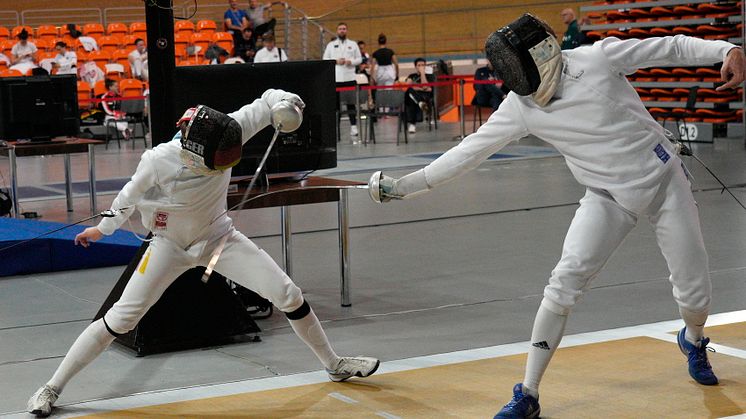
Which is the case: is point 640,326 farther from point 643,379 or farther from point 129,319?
point 129,319

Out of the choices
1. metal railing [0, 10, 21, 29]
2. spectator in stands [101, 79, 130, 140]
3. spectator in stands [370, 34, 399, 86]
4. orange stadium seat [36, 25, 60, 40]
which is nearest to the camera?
spectator in stands [101, 79, 130, 140]

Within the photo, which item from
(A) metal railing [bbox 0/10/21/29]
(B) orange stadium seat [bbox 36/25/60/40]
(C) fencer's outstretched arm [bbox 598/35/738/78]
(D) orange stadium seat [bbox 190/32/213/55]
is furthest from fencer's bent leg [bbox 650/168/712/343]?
(A) metal railing [bbox 0/10/21/29]

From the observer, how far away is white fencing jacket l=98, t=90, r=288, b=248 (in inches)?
163

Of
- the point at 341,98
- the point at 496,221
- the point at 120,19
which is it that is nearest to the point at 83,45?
the point at 120,19

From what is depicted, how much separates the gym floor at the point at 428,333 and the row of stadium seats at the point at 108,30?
10.5 metres

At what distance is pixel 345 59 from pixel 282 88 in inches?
449

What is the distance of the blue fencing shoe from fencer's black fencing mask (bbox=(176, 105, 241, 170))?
1.41 metres

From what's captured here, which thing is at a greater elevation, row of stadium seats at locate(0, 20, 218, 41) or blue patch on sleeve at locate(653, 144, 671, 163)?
row of stadium seats at locate(0, 20, 218, 41)

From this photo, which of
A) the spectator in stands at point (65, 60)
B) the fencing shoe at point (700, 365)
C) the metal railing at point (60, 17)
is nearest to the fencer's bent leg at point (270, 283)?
the fencing shoe at point (700, 365)

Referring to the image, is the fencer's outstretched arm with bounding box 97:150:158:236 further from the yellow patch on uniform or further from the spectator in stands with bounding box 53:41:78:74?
the spectator in stands with bounding box 53:41:78:74

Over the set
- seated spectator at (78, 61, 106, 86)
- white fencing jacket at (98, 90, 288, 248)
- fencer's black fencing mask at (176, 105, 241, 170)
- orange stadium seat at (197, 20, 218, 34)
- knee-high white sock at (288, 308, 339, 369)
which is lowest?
knee-high white sock at (288, 308, 339, 369)

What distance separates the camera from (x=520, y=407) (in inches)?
144

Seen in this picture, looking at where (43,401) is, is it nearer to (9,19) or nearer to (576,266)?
(576,266)

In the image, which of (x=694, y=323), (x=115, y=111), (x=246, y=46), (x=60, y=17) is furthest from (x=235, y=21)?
(x=694, y=323)
